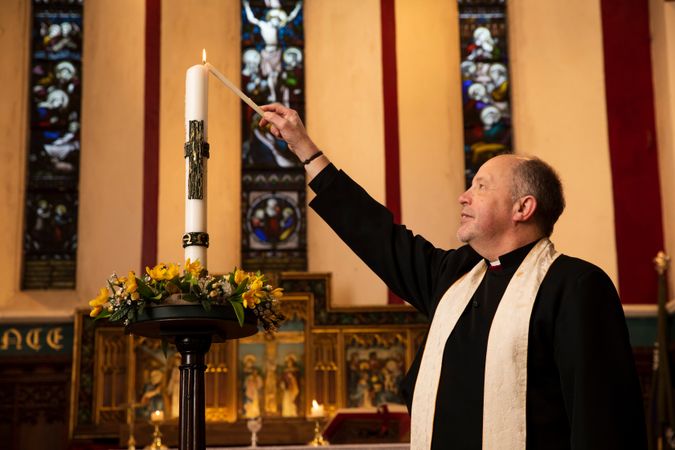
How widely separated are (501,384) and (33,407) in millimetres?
6154

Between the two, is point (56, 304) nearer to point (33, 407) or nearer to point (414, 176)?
point (33, 407)

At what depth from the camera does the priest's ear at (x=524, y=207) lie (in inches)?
107

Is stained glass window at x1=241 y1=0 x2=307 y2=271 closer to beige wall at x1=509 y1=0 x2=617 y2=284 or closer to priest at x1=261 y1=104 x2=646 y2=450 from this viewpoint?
beige wall at x1=509 y1=0 x2=617 y2=284

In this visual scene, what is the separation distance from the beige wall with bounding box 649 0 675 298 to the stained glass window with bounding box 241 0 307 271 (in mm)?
2995

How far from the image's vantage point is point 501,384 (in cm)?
251

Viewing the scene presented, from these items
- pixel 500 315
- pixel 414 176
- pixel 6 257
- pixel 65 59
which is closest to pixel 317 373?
pixel 414 176

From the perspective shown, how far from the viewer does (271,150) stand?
887 centimetres

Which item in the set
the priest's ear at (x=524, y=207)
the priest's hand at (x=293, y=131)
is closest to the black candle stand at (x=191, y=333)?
the priest's hand at (x=293, y=131)

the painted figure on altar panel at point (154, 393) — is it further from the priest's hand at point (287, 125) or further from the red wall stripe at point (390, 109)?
the priest's hand at point (287, 125)

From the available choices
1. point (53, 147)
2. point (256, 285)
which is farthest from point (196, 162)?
point (53, 147)

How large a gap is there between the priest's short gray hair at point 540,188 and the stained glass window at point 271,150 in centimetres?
580

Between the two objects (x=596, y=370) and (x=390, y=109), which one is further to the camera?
(x=390, y=109)

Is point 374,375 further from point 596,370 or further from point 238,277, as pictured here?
point 596,370

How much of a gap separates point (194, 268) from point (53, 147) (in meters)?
6.36
